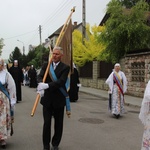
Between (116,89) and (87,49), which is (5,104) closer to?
(116,89)

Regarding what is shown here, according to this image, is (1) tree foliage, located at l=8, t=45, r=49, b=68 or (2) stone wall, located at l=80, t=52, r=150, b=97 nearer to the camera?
(2) stone wall, located at l=80, t=52, r=150, b=97

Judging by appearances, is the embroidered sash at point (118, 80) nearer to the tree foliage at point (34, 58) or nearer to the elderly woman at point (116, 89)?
the elderly woman at point (116, 89)

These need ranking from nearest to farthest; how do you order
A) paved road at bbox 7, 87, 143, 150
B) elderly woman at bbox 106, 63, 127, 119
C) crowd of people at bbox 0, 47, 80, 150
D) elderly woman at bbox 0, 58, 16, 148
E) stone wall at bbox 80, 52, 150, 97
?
crowd of people at bbox 0, 47, 80, 150
elderly woman at bbox 0, 58, 16, 148
paved road at bbox 7, 87, 143, 150
elderly woman at bbox 106, 63, 127, 119
stone wall at bbox 80, 52, 150, 97

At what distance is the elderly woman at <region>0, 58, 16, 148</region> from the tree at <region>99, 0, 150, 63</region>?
10949mm

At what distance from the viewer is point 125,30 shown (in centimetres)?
1580

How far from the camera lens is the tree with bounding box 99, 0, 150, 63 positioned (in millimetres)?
15859

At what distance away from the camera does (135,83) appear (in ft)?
51.5

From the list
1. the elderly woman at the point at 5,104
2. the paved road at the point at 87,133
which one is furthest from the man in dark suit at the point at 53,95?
the elderly woman at the point at 5,104

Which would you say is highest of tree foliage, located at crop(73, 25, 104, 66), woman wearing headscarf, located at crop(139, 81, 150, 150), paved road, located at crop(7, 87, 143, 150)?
tree foliage, located at crop(73, 25, 104, 66)

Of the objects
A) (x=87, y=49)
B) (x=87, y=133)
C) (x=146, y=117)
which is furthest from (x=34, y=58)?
(x=146, y=117)

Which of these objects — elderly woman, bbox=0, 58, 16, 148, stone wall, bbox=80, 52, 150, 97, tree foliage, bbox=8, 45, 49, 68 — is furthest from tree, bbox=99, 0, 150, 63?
tree foliage, bbox=8, 45, 49, 68

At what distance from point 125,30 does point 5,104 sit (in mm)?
11364

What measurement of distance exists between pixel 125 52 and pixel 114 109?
8.16m

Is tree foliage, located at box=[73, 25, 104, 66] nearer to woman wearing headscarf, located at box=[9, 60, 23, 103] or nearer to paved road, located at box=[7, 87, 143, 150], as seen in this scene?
woman wearing headscarf, located at box=[9, 60, 23, 103]
